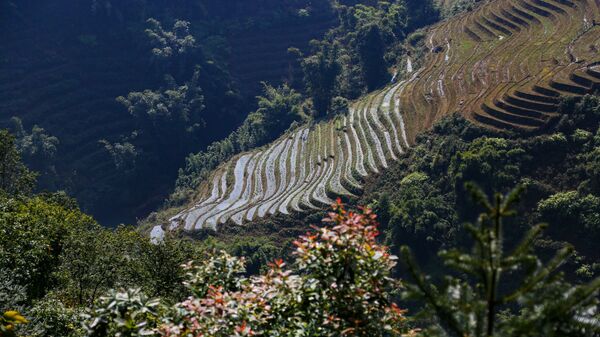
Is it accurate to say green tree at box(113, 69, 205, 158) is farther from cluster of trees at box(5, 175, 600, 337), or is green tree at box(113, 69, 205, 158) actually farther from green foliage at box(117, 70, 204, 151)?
cluster of trees at box(5, 175, 600, 337)

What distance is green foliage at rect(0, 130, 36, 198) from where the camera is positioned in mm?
33781

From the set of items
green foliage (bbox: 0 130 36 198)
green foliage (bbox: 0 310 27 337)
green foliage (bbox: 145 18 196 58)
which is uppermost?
green foliage (bbox: 145 18 196 58)

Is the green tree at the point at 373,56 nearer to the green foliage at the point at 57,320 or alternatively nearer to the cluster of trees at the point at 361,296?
the green foliage at the point at 57,320

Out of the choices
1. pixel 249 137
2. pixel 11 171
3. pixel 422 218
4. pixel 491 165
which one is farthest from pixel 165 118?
pixel 491 165

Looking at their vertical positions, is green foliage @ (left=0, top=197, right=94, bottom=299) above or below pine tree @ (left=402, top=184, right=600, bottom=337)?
below

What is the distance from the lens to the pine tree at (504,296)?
15.4 feet

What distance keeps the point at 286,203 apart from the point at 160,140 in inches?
1325

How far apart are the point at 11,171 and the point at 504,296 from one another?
3703 centimetres

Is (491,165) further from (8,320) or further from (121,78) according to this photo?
(121,78)

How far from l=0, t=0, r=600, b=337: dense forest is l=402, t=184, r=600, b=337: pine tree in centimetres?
2

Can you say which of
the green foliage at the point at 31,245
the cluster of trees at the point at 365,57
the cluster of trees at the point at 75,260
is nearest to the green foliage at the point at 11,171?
the cluster of trees at the point at 75,260

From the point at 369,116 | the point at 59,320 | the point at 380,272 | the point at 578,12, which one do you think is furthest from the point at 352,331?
the point at 578,12

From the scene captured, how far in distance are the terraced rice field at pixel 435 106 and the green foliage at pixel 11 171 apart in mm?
16234

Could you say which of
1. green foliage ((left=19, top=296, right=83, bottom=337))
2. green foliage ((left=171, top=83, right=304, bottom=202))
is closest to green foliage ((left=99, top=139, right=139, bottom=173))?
green foliage ((left=171, top=83, right=304, bottom=202))
